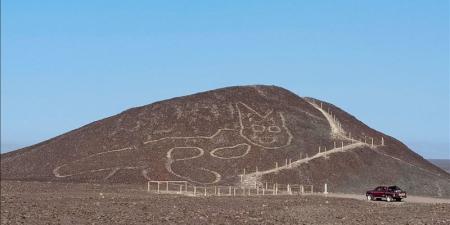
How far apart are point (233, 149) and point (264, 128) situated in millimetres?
10223

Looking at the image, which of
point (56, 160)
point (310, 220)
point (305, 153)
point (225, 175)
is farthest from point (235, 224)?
point (56, 160)

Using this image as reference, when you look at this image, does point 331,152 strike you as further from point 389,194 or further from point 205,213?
point 205,213

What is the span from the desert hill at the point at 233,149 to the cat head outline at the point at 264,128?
6.6 inches

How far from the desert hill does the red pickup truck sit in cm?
1901

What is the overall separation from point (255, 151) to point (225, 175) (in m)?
10.2

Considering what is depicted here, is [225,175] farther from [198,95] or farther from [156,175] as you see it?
[198,95]

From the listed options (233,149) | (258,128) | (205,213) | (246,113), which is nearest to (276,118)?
(258,128)

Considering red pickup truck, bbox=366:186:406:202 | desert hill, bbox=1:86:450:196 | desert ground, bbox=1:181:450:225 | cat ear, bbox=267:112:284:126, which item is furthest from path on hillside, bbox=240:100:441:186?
desert ground, bbox=1:181:450:225

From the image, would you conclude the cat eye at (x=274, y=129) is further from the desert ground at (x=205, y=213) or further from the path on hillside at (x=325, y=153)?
the desert ground at (x=205, y=213)

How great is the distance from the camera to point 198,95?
133 m

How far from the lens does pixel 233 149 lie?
10838cm

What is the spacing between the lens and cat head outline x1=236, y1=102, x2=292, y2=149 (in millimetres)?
111125

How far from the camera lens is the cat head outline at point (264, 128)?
111 meters

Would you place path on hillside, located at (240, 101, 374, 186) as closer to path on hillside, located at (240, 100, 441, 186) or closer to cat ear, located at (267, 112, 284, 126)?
path on hillside, located at (240, 100, 441, 186)
